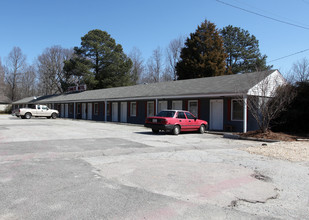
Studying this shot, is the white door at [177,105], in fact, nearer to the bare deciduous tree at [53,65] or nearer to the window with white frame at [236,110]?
the window with white frame at [236,110]

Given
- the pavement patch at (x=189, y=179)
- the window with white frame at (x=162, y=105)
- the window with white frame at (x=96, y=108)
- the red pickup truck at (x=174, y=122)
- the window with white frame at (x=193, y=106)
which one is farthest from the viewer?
the window with white frame at (x=96, y=108)

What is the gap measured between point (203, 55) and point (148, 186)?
38005mm

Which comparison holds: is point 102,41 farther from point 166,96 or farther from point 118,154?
point 118,154

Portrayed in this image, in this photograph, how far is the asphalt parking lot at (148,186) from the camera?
154 inches

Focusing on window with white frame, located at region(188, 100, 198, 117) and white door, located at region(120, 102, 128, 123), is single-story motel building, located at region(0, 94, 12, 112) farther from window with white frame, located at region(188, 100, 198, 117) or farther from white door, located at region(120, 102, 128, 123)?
window with white frame, located at region(188, 100, 198, 117)

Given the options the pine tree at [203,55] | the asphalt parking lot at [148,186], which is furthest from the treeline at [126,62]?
the asphalt parking lot at [148,186]

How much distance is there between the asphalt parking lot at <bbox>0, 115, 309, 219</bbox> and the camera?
12.8 feet

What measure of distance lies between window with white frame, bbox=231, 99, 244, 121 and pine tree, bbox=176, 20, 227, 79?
71.5ft

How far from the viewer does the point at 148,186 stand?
516cm

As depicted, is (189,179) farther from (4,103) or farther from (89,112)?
(4,103)

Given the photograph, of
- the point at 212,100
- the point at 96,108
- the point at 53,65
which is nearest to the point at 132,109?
the point at 96,108

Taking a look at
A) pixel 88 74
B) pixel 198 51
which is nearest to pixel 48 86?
pixel 88 74

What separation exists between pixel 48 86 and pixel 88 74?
1064 inches

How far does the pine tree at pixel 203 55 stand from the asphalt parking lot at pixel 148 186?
32261 millimetres
